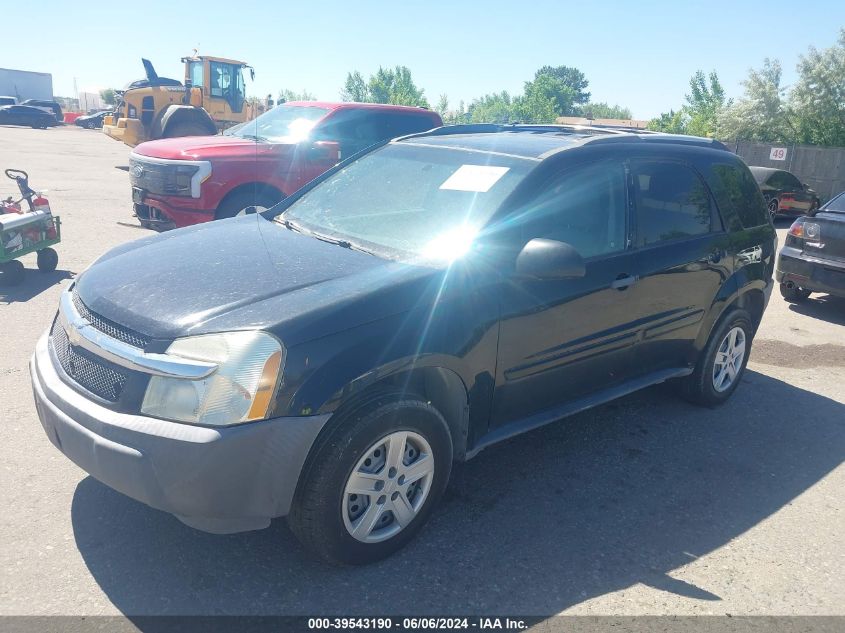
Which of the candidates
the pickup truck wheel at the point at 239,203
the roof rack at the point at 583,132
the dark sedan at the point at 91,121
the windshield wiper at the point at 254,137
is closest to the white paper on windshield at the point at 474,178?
the roof rack at the point at 583,132

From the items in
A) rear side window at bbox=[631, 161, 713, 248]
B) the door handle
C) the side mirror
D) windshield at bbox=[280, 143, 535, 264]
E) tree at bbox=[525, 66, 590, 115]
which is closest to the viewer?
the side mirror

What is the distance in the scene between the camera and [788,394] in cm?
539

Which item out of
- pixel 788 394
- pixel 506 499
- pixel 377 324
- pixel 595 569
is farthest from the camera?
pixel 788 394

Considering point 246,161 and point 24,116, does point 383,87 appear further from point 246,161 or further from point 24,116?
point 246,161

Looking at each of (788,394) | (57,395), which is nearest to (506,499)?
(57,395)

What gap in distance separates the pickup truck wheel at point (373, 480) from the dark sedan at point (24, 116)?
4685cm

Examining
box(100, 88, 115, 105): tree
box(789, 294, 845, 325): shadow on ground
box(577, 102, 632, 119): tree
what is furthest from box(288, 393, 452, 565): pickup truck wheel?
box(577, 102, 632, 119): tree

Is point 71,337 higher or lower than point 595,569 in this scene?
higher

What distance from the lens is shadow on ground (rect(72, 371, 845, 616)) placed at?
2.80 m

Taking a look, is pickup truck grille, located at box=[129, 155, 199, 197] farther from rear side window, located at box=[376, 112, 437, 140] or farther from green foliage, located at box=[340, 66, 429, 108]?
green foliage, located at box=[340, 66, 429, 108]

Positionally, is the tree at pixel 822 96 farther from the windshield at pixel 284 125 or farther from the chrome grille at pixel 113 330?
the chrome grille at pixel 113 330

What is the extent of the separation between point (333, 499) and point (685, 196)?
306 centimetres

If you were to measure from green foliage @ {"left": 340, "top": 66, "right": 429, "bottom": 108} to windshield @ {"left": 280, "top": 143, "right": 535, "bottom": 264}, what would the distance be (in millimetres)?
86039

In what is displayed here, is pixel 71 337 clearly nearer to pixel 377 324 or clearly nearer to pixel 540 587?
pixel 377 324
